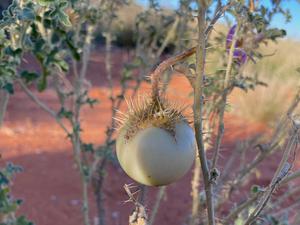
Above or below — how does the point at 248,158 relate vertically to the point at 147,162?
below

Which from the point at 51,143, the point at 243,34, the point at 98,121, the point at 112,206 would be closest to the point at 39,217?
the point at 112,206

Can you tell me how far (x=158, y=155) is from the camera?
25.7 inches

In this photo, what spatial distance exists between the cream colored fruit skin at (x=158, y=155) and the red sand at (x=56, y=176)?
1.53 meters

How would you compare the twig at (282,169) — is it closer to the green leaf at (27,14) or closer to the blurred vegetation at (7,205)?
the green leaf at (27,14)

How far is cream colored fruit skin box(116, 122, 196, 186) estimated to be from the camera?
2.14ft

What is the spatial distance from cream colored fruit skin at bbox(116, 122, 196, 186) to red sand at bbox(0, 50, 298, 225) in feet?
5.03

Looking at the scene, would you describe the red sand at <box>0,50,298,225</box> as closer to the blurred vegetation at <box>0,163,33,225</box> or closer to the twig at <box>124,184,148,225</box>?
the blurred vegetation at <box>0,163,33,225</box>

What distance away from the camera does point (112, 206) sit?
3557 millimetres

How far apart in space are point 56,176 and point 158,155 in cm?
333

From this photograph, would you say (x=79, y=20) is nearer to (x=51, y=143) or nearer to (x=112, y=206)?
(x=112, y=206)

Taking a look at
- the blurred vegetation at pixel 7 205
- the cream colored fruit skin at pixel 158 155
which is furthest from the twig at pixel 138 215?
the blurred vegetation at pixel 7 205

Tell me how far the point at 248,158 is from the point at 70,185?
5.70 feet

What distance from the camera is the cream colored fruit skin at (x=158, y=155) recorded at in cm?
65

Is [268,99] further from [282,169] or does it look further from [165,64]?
[165,64]
